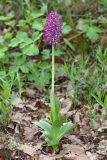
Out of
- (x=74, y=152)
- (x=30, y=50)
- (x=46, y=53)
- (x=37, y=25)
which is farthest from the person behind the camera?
(x=46, y=53)

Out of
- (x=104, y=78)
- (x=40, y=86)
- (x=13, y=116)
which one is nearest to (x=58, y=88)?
(x=40, y=86)

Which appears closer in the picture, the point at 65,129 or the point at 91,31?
the point at 65,129

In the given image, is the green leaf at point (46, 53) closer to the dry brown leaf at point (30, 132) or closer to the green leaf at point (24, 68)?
the green leaf at point (24, 68)

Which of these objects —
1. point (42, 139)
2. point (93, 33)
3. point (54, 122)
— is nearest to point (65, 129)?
point (54, 122)

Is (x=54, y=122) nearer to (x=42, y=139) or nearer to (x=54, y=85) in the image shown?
(x=42, y=139)

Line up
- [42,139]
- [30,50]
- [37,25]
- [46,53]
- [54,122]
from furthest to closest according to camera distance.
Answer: [46,53] → [37,25] → [30,50] → [42,139] → [54,122]

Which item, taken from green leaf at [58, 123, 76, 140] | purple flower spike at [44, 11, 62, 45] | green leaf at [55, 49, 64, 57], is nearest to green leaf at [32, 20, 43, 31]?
green leaf at [55, 49, 64, 57]

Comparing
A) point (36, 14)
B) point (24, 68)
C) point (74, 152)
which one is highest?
point (36, 14)

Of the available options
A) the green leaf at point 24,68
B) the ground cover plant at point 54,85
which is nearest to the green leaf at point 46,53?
the ground cover plant at point 54,85

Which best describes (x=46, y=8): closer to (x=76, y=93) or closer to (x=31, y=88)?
(x=31, y=88)
